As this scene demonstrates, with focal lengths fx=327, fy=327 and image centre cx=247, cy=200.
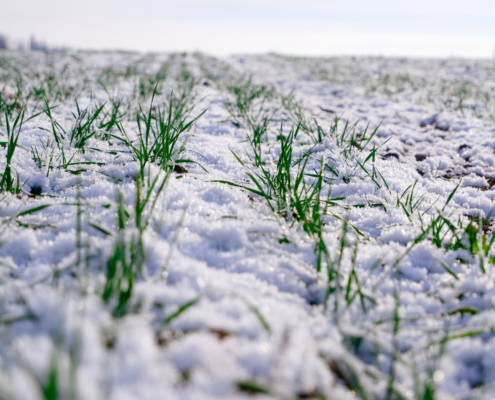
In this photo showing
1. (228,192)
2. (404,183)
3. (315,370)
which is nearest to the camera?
(315,370)

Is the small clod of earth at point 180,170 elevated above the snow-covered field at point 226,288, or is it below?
above

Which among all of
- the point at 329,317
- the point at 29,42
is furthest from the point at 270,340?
the point at 29,42

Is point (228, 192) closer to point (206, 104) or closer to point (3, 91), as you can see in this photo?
point (206, 104)

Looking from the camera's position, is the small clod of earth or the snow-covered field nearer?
the snow-covered field

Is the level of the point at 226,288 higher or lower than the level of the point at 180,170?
lower

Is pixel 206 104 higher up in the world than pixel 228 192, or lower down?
higher up

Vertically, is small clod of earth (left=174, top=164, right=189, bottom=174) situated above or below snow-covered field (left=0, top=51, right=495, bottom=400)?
above

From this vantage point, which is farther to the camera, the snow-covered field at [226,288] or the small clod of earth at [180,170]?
the small clod of earth at [180,170]

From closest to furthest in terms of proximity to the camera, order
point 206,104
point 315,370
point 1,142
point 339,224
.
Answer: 1. point 315,370
2. point 339,224
3. point 1,142
4. point 206,104

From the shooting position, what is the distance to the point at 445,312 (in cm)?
107

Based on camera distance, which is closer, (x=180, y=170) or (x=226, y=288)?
(x=226, y=288)

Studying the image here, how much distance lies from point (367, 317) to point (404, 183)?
4.61 feet

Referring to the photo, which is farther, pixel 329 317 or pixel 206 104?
pixel 206 104

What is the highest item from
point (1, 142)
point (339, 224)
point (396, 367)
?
point (1, 142)
